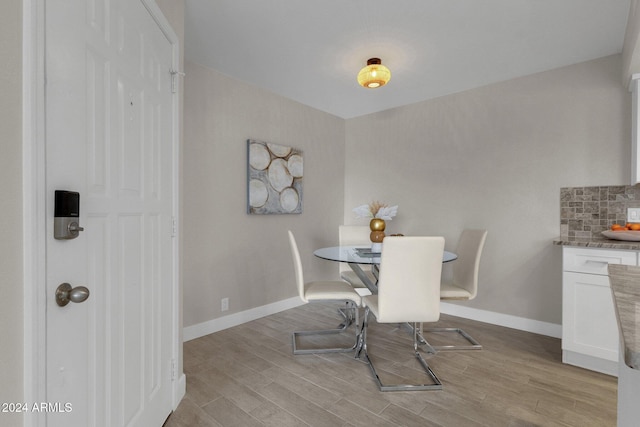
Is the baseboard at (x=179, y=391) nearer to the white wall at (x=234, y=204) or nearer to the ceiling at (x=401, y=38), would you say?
the white wall at (x=234, y=204)

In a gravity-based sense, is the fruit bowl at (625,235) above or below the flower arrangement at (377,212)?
below

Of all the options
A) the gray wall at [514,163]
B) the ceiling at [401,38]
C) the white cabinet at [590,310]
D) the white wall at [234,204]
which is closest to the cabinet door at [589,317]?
the white cabinet at [590,310]

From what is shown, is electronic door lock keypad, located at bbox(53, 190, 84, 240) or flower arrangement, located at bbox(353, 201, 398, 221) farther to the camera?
flower arrangement, located at bbox(353, 201, 398, 221)

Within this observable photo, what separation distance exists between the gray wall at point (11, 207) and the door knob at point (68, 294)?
12 cm

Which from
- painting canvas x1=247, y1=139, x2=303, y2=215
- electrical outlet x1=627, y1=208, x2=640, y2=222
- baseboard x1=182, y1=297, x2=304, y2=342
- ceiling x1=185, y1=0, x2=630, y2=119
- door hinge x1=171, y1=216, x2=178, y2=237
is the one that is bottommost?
baseboard x1=182, y1=297, x2=304, y2=342

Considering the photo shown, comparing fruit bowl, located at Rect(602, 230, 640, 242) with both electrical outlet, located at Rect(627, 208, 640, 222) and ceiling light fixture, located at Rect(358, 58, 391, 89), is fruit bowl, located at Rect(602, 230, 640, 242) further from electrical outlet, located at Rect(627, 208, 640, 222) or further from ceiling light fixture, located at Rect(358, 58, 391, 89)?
ceiling light fixture, located at Rect(358, 58, 391, 89)

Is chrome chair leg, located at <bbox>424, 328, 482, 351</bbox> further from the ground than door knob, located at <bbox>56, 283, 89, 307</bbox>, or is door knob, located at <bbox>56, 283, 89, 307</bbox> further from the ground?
door knob, located at <bbox>56, 283, 89, 307</bbox>

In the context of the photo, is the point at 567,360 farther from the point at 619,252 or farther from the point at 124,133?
the point at 124,133

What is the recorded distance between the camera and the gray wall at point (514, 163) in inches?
105

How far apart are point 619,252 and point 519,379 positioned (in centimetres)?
115

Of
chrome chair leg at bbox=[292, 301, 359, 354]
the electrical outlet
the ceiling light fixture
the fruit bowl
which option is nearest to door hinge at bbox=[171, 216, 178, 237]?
chrome chair leg at bbox=[292, 301, 359, 354]

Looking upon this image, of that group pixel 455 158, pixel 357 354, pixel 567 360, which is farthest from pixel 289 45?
pixel 567 360

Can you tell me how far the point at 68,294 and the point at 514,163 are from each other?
3.59 meters

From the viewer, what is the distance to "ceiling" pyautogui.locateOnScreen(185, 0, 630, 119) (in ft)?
6.66
